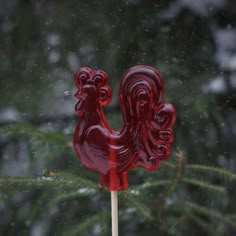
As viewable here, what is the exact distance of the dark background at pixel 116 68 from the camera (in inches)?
44.1

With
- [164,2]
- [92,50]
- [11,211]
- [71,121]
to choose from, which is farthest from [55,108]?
[164,2]

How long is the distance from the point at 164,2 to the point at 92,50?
0.23 meters

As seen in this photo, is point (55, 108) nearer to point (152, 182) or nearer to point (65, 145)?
point (65, 145)

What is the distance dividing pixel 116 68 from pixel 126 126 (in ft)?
1.74

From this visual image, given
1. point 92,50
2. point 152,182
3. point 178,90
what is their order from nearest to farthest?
point 152,182
point 178,90
point 92,50

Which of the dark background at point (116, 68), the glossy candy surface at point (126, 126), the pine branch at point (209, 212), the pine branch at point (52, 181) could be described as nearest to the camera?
the glossy candy surface at point (126, 126)

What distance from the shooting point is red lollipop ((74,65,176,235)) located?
2.02 ft

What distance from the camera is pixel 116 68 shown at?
115 centimetres

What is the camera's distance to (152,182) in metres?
0.94

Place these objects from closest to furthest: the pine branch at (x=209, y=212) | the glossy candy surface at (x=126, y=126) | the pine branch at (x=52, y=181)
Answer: the glossy candy surface at (x=126, y=126) < the pine branch at (x=52, y=181) < the pine branch at (x=209, y=212)

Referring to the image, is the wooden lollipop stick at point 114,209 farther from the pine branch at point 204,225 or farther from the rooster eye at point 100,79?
the pine branch at point 204,225

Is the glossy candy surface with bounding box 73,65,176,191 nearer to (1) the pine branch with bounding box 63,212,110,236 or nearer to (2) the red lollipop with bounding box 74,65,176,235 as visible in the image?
(2) the red lollipop with bounding box 74,65,176,235

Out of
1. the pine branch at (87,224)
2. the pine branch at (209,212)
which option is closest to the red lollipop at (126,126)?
the pine branch at (87,224)

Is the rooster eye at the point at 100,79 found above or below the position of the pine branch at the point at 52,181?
above
